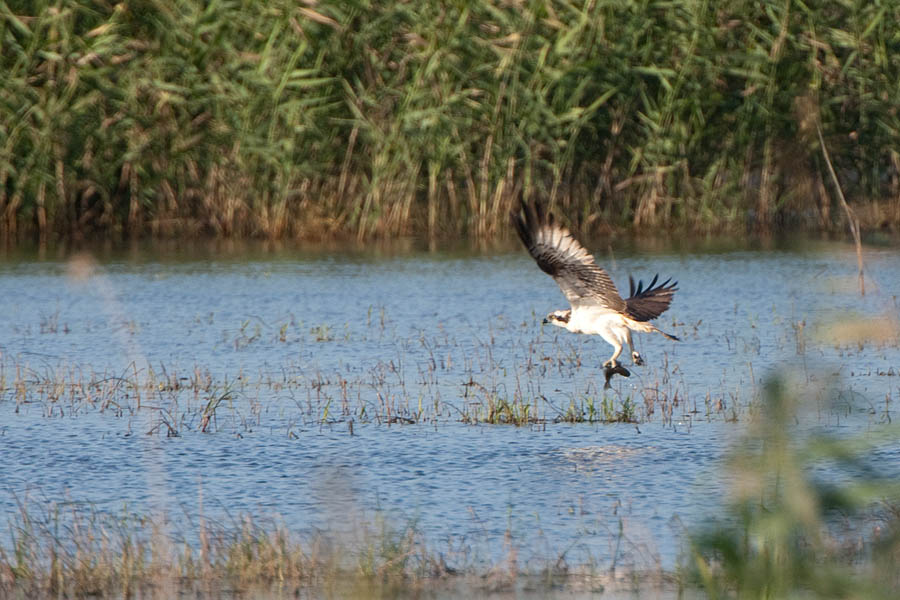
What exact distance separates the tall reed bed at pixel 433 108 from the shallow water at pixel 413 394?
237cm

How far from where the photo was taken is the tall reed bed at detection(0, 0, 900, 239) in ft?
63.1

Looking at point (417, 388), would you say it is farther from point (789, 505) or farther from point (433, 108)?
point (433, 108)

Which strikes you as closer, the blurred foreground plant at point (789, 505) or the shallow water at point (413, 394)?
the blurred foreground plant at point (789, 505)

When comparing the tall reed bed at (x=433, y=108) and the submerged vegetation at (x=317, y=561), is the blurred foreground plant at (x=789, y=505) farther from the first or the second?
the tall reed bed at (x=433, y=108)

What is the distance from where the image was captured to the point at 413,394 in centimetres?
1023

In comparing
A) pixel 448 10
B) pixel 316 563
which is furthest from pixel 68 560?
pixel 448 10

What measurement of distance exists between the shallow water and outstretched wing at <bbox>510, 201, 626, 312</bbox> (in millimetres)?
662

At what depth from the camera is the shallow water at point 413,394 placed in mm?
6727

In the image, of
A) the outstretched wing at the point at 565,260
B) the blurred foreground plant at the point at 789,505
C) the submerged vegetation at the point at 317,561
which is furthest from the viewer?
the outstretched wing at the point at 565,260

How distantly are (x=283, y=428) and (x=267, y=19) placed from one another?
1112cm

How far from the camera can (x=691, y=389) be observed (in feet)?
33.3

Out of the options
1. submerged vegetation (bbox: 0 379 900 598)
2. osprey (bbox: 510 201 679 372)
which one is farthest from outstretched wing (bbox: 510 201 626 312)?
submerged vegetation (bbox: 0 379 900 598)

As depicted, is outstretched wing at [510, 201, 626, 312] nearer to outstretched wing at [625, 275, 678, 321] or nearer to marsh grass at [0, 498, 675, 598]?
outstretched wing at [625, 275, 678, 321]

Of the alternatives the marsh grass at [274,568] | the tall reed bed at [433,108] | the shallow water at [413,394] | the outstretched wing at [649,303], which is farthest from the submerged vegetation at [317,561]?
the tall reed bed at [433,108]
